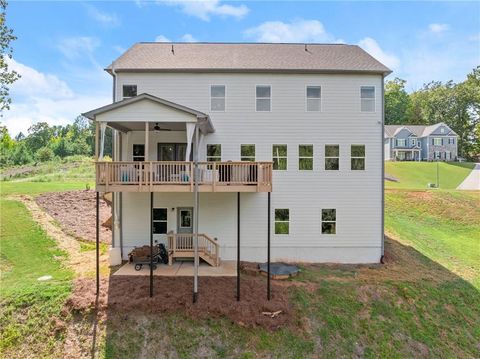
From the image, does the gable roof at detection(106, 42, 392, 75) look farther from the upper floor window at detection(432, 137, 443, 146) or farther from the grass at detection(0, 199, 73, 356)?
the upper floor window at detection(432, 137, 443, 146)

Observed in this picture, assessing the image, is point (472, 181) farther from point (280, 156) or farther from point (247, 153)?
point (247, 153)

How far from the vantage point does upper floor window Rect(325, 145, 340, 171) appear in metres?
13.9

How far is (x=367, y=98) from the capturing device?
14.0m

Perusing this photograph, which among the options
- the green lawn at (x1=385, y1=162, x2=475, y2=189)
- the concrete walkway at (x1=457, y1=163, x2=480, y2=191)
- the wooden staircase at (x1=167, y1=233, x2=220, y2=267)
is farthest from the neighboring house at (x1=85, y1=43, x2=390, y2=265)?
the green lawn at (x1=385, y1=162, x2=475, y2=189)

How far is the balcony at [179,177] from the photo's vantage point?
1064 centimetres

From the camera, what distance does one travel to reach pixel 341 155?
13.9 meters

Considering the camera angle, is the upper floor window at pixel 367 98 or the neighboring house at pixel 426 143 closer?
the upper floor window at pixel 367 98

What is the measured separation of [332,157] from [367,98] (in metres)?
3.30

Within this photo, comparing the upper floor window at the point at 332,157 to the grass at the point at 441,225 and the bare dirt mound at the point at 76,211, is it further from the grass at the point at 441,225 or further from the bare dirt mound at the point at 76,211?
the bare dirt mound at the point at 76,211

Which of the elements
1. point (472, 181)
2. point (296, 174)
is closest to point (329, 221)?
point (296, 174)

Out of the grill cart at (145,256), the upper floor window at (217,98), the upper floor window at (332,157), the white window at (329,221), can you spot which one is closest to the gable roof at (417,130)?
the upper floor window at (332,157)

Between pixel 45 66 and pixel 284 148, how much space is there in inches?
826

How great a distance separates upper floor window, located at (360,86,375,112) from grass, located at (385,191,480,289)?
8269 mm

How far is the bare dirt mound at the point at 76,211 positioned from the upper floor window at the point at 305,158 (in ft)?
37.1
